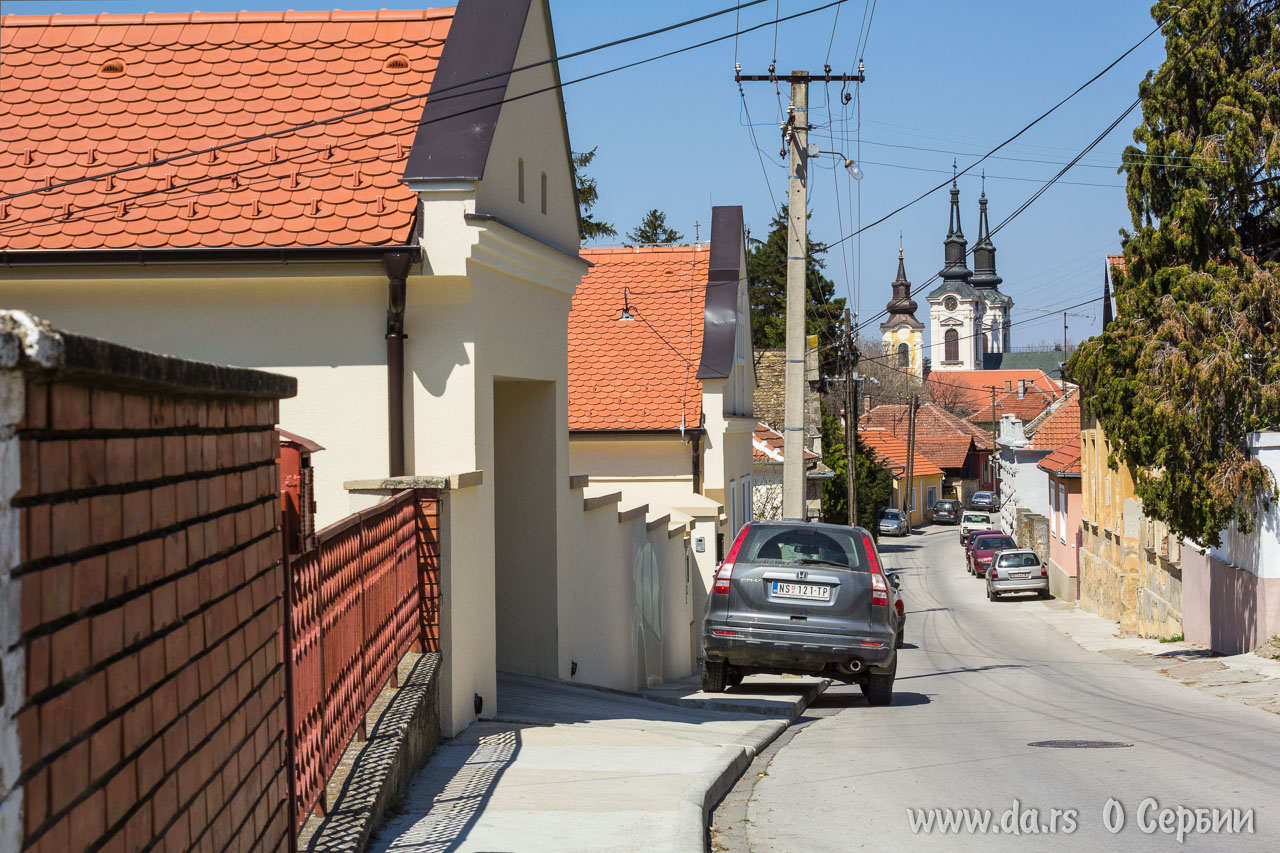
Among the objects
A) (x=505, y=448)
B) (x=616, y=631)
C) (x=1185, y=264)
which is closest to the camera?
(x=505, y=448)

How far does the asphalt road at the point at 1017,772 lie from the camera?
684 cm

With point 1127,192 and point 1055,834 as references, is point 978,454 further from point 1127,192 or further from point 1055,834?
point 1055,834

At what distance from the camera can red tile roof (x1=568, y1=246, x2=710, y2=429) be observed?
22.6 metres

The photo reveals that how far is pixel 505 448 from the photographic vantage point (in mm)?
12250

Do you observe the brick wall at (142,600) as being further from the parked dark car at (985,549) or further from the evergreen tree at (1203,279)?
the parked dark car at (985,549)

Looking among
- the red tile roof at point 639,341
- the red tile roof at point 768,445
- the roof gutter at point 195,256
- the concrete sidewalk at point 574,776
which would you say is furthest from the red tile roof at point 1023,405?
the roof gutter at point 195,256

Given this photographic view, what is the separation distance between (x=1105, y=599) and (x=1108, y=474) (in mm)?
3328

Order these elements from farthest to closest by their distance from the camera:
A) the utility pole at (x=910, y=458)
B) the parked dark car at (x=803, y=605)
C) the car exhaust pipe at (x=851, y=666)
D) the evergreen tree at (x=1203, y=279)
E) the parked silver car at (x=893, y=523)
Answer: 1. the parked silver car at (x=893, y=523)
2. the utility pole at (x=910, y=458)
3. the evergreen tree at (x=1203, y=279)
4. the car exhaust pipe at (x=851, y=666)
5. the parked dark car at (x=803, y=605)

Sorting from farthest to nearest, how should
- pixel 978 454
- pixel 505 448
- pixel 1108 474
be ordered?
pixel 978 454, pixel 1108 474, pixel 505 448

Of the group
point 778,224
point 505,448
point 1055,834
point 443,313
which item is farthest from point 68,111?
point 778,224

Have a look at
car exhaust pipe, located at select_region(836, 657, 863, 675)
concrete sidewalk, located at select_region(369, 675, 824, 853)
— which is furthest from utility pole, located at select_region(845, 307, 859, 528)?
concrete sidewalk, located at select_region(369, 675, 824, 853)

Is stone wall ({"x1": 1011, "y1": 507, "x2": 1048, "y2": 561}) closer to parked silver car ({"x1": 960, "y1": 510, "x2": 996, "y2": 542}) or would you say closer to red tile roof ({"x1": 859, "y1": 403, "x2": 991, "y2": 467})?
parked silver car ({"x1": 960, "y1": 510, "x2": 996, "y2": 542})

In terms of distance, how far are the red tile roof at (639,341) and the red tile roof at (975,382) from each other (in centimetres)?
11304

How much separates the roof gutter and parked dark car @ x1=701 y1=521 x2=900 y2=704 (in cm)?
509
